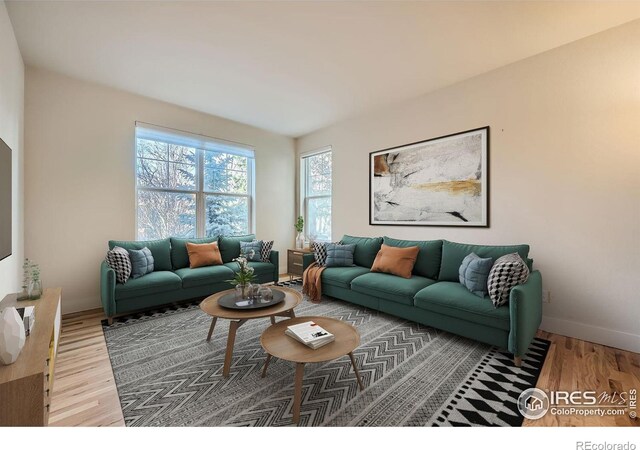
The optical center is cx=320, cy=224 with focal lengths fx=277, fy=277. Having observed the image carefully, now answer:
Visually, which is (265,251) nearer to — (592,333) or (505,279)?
(505,279)

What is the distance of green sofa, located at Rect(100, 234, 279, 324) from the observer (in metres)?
2.88

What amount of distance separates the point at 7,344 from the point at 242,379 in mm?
1220

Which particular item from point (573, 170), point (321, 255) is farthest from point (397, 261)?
point (573, 170)

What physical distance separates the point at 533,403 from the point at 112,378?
9.06 ft

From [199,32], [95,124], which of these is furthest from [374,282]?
[95,124]

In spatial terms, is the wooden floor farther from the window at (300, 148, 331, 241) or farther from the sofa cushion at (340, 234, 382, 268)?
the window at (300, 148, 331, 241)

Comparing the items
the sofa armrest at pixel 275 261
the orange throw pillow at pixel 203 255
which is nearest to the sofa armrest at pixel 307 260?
the sofa armrest at pixel 275 261

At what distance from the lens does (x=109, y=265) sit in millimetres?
2969

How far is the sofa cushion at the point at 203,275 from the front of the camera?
11.0 feet

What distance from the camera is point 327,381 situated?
73.7 inches

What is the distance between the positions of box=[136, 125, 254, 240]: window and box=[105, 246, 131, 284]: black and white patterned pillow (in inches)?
31.4

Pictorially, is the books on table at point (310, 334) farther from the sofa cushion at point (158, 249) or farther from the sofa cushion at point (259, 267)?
the sofa cushion at point (158, 249)

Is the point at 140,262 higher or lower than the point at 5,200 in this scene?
lower
